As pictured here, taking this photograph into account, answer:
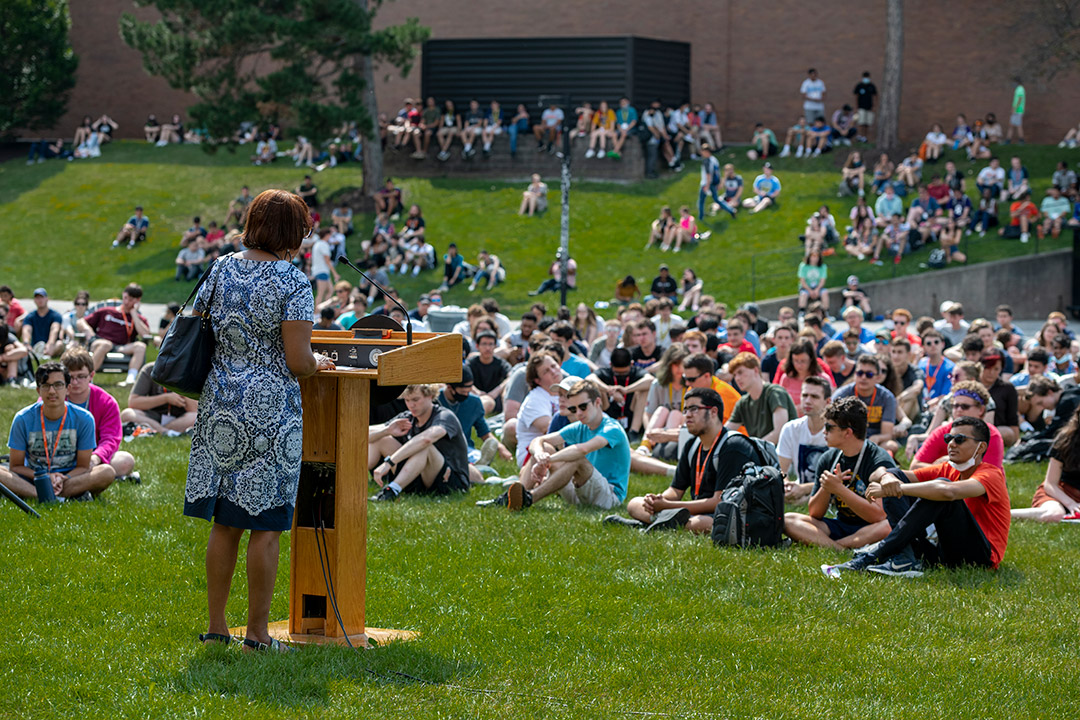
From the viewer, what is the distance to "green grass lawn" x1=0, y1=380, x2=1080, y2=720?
488 centimetres

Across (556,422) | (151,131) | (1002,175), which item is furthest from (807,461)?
(151,131)

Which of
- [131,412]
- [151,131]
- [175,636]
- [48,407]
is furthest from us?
[151,131]

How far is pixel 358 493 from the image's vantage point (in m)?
5.29

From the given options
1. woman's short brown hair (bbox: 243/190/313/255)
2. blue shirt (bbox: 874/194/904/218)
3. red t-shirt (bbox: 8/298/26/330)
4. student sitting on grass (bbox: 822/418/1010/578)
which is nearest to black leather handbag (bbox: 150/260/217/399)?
woman's short brown hair (bbox: 243/190/313/255)

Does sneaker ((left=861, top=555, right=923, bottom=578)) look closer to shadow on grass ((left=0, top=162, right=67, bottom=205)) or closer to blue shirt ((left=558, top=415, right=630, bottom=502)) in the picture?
blue shirt ((left=558, top=415, right=630, bottom=502))

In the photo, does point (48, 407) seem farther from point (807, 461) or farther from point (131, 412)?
point (807, 461)

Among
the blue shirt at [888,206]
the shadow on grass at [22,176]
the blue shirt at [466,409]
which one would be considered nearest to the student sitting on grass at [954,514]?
the blue shirt at [466,409]

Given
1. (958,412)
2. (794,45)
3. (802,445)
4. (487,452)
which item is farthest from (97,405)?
(794,45)

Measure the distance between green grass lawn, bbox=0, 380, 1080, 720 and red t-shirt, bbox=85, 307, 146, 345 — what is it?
31.3 ft

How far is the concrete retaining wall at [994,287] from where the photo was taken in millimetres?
25641

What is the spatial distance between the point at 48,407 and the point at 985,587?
21.1 feet

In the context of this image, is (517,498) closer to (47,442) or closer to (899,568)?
(899,568)

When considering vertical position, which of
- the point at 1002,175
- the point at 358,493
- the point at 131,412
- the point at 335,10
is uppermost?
the point at 335,10

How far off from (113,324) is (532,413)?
916cm
